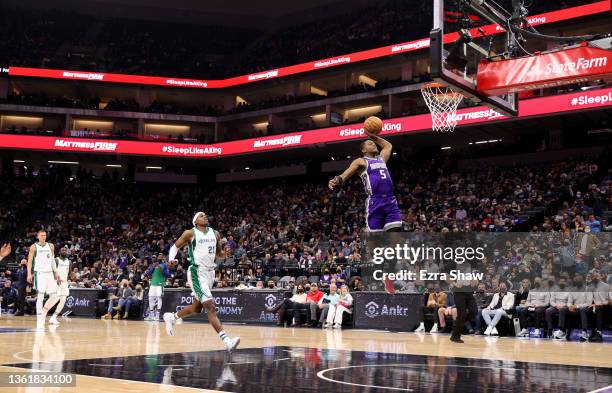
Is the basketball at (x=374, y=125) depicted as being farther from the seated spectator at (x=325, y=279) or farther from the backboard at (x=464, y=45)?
the seated spectator at (x=325, y=279)

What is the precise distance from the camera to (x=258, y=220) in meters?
34.7

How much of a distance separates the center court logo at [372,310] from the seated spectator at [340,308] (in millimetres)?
532

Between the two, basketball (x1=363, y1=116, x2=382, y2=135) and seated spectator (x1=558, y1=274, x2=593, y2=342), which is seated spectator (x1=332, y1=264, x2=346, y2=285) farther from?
basketball (x1=363, y1=116, x2=382, y2=135)

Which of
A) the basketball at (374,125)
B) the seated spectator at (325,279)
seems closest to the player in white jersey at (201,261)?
the basketball at (374,125)

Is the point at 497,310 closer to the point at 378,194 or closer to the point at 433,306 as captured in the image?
the point at 433,306

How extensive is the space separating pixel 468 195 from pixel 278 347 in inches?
724

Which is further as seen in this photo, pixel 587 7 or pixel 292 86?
pixel 292 86

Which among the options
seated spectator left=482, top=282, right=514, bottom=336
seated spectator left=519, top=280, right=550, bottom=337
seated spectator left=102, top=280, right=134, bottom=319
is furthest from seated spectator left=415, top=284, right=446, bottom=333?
seated spectator left=102, top=280, right=134, bottom=319

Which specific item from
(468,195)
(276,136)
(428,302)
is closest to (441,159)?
(468,195)

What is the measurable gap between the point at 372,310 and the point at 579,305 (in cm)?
534

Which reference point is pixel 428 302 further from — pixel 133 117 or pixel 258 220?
pixel 133 117

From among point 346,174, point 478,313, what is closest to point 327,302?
point 478,313

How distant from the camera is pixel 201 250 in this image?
1010 cm

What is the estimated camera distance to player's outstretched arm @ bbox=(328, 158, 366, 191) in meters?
7.07
